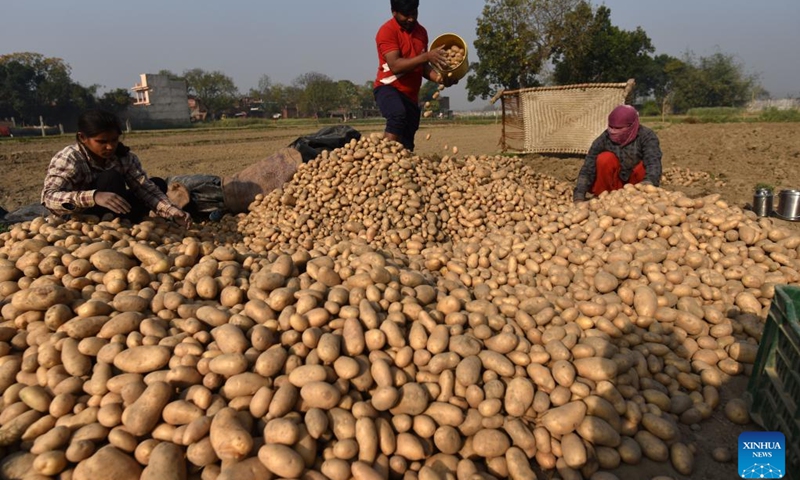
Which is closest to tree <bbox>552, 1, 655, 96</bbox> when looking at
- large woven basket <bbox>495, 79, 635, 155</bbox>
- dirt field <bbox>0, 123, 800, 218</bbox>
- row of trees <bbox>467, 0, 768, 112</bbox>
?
row of trees <bbox>467, 0, 768, 112</bbox>

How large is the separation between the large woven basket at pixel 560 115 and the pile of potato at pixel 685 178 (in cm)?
175

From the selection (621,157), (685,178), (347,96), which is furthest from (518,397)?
(347,96)

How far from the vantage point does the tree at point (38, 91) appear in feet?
129

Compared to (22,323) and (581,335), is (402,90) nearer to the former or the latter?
(581,335)

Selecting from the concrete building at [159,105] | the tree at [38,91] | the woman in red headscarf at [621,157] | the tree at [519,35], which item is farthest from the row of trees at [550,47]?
the tree at [38,91]

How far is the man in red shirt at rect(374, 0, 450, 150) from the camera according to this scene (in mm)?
4969

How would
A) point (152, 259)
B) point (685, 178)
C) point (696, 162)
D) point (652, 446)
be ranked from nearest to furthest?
point (652, 446) → point (152, 259) → point (685, 178) → point (696, 162)

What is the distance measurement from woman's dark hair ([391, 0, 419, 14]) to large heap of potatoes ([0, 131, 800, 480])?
9.65 feet

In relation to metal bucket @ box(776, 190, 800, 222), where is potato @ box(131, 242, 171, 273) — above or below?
above

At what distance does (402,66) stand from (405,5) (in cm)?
61

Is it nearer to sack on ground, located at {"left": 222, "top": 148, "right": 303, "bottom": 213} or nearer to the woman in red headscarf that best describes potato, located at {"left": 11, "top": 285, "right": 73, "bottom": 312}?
sack on ground, located at {"left": 222, "top": 148, "right": 303, "bottom": 213}

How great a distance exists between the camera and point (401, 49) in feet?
16.8

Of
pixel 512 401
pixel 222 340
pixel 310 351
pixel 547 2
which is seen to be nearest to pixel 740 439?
pixel 512 401

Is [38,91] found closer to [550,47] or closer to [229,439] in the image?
[550,47]
